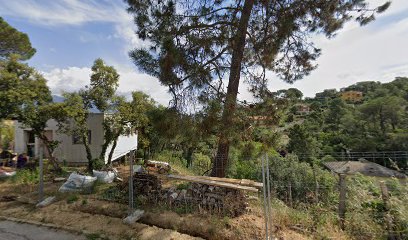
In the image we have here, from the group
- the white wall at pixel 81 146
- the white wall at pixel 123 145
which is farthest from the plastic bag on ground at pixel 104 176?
the white wall at pixel 123 145

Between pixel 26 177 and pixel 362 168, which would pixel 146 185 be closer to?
pixel 26 177

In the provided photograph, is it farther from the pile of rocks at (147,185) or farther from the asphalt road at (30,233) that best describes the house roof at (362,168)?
the asphalt road at (30,233)

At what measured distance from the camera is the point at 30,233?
193 inches

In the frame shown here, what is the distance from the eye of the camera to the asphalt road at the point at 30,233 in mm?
4695

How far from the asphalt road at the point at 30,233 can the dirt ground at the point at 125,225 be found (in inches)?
8.6

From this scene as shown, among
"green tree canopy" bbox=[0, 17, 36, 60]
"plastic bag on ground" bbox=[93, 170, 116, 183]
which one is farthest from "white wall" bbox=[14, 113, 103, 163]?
"green tree canopy" bbox=[0, 17, 36, 60]

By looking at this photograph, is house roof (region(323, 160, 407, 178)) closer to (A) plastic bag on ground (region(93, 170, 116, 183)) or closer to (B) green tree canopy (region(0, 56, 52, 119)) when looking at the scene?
(A) plastic bag on ground (region(93, 170, 116, 183))

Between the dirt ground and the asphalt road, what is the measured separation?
22 centimetres

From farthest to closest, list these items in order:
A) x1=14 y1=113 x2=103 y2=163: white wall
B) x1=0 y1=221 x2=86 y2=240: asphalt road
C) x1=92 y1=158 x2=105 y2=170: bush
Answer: x1=14 y1=113 x2=103 y2=163: white wall < x1=92 y1=158 x2=105 y2=170: bush < x1=0 y1=221 x2=86 y2=240: asphalt road

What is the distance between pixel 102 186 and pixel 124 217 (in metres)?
2.53

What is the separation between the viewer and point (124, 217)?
17.3 feet

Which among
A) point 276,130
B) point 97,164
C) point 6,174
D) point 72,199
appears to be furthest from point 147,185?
point 6,174

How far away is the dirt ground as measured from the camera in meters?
4.46

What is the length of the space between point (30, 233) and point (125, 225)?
1868 mm
